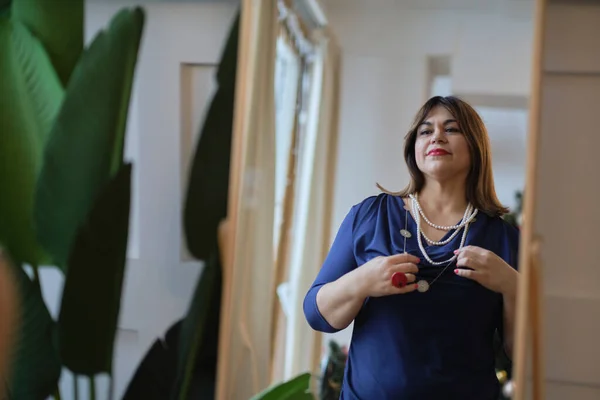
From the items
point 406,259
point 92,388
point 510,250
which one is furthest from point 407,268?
point 92,388

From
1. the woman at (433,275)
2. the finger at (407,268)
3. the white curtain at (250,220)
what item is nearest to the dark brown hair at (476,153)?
the woman at (433,275)

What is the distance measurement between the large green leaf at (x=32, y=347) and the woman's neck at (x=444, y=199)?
514 millimetres

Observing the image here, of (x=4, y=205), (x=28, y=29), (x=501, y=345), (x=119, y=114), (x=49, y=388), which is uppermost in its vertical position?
(x=28, y=29)

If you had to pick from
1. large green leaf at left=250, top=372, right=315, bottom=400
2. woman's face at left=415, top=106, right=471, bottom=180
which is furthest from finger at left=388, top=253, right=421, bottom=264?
large green leaf at left=250, top=372, right=315, bottom=400

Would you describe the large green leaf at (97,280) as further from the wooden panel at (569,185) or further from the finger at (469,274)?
the wooden panel at (569,185)

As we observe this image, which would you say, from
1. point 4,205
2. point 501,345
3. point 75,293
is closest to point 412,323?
point 501,345

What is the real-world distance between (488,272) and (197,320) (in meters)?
0.37

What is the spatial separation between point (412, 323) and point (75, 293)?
44cm

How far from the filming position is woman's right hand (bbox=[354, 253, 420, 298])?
24.2 inches

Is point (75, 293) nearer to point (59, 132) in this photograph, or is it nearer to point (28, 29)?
point (59, 132)

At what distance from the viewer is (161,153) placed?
720mm

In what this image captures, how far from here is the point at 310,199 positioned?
706 millimetres

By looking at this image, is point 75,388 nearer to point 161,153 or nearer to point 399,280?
point 161,153

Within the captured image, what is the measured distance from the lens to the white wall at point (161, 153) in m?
0.71
